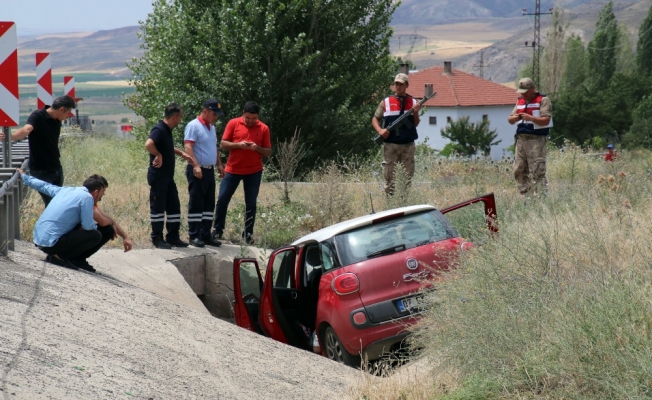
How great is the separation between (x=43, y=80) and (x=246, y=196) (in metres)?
6.57

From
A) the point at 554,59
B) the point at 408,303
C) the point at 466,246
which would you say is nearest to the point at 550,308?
the point at 408,303

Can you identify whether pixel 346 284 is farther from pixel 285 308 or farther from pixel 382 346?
pixel 285 308

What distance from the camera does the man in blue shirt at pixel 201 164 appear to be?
36.7 ft

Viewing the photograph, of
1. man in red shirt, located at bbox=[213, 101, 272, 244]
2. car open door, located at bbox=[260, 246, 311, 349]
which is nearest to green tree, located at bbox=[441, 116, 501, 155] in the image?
man in red shirt, located at bbox=[213, 101, 272, 244]

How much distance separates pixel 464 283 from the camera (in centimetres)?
670

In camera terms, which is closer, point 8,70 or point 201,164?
point 8,70

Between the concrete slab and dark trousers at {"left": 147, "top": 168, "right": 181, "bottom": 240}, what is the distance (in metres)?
2.17

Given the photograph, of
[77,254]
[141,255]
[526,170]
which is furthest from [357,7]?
[77,254]

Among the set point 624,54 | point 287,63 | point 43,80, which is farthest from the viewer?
point 624,54

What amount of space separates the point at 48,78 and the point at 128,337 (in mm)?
10899

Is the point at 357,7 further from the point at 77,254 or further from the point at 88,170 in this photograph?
the point at 77,254

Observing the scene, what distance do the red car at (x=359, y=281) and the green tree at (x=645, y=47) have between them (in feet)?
237

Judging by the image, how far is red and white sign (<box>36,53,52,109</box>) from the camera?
639 inches

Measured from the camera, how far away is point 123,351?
6.24 metres
